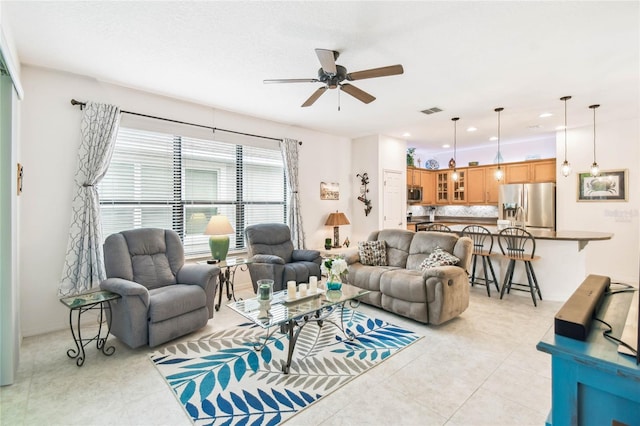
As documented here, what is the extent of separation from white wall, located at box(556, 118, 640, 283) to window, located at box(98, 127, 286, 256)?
5341mm

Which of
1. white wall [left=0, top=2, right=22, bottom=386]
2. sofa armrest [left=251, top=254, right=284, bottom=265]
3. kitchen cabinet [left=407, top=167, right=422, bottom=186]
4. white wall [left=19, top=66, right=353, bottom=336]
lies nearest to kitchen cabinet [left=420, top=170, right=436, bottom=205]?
kitchen cabinet [left=407, top=167, right=422, bottom=186]

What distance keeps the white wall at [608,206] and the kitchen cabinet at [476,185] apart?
5.27 feet

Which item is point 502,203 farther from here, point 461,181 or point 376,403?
point 376,403

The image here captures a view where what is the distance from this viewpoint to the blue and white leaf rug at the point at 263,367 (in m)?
2.02

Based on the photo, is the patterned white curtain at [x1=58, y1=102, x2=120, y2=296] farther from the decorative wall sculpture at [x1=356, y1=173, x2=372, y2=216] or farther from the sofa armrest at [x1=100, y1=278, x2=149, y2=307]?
the decorative wall sculpture at [x1=356, y1=173, x2=372, y2=216]

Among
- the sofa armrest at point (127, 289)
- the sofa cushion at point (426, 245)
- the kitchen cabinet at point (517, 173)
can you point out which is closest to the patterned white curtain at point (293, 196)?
the sofa cushion at point (426, 245)

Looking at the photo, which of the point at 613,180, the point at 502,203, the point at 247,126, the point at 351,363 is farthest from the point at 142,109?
the point at 613,180

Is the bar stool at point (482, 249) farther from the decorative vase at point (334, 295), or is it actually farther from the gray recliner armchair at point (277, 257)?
the decorative vase at point (334, 295)

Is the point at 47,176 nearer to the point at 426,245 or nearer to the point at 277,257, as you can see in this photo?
the point at 277,257

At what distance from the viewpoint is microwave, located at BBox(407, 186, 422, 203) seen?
7.18 metres

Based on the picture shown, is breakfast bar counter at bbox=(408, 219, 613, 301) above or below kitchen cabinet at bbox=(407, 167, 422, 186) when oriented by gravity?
below

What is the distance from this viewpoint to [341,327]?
126 inches

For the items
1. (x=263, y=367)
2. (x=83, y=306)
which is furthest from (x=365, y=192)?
(x=83, y=306)

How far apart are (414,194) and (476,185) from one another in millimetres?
1520
